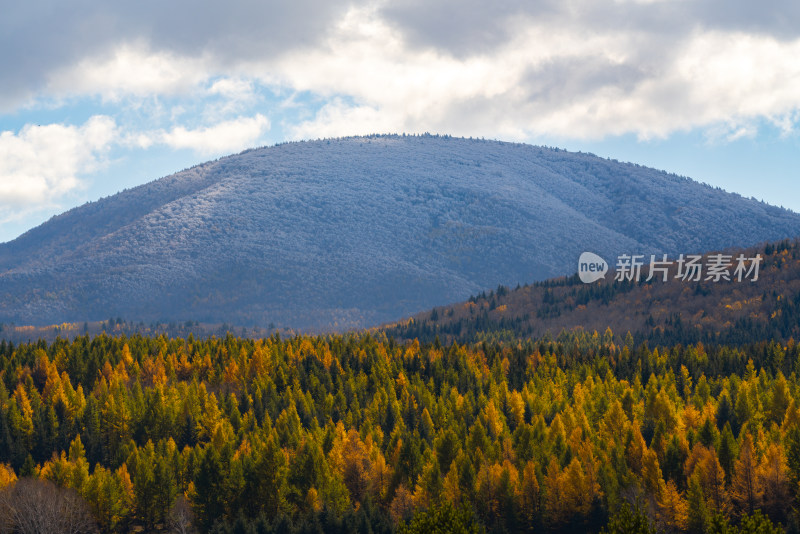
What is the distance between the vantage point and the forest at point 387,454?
Answer: 415ft

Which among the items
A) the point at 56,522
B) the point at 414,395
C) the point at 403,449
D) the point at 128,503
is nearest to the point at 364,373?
the point at 414,395

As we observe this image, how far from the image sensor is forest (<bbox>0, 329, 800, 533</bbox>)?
12650 cm

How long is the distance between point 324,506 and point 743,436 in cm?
5938

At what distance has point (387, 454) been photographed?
14600cm

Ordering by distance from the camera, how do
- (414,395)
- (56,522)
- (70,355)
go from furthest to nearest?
1. (70,355)
2. (414,395)
3. (56,522)

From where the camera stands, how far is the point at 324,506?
423 feet

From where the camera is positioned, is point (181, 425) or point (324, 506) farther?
point (181, 425)

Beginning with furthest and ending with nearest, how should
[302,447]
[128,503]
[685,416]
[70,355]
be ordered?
[70,355], [685,416], [302,447], [128,503]

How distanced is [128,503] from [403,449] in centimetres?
3783

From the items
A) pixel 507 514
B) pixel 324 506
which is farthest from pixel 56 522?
pixel 507 514

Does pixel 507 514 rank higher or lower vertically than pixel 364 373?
lower

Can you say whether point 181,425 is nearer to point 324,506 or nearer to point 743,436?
point 324,506

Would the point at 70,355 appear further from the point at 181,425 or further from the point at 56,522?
the point at 56,522

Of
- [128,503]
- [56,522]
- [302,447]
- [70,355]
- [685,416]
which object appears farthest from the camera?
[70,355]
